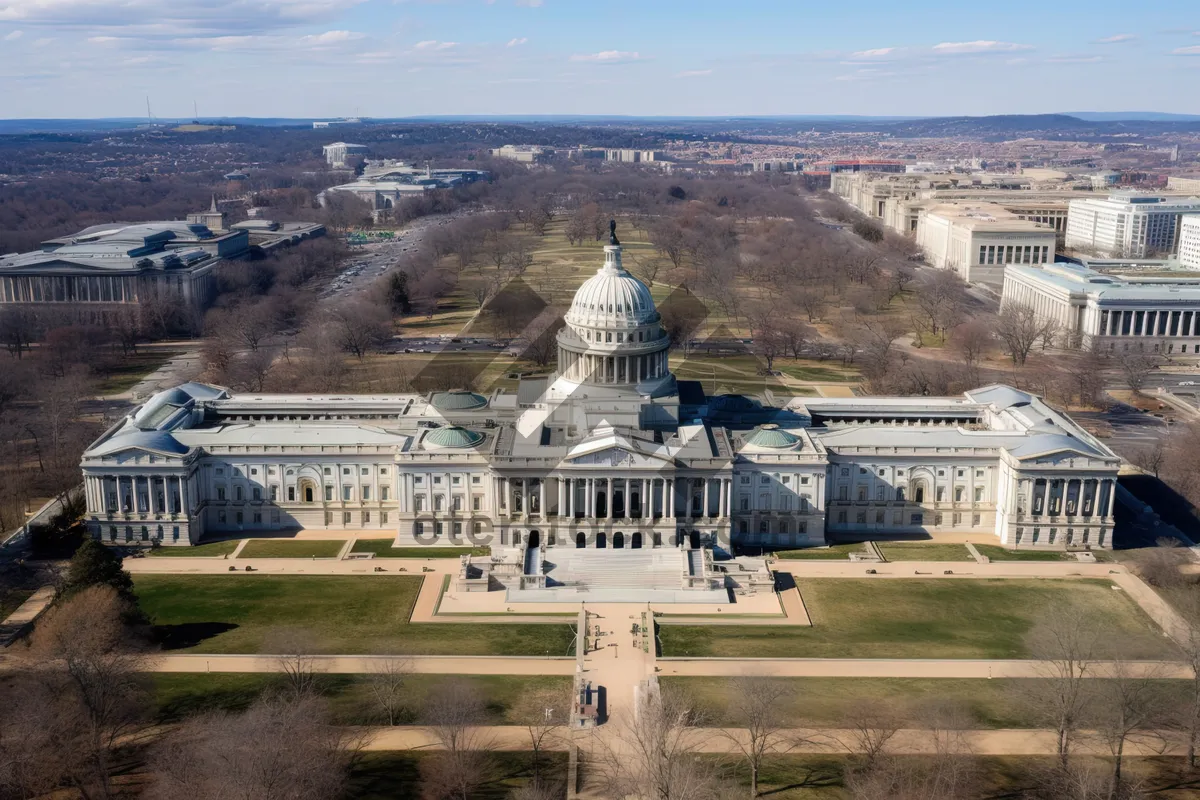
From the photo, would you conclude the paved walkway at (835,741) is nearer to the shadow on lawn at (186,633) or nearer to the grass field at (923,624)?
the grass field at (923,624)

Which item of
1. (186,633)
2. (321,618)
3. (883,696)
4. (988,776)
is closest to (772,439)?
(883,696)

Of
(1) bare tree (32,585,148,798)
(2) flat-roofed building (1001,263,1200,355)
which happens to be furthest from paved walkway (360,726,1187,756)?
(2) flat-roofed building (1001,263,1200,355)

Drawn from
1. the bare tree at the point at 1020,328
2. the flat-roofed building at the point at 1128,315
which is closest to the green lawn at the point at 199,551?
the bare tree at the point at 1020,328

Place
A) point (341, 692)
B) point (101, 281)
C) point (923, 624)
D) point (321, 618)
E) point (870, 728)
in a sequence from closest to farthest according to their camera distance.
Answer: point (870, 728) → point (341, 692) → point (923, 624) → point (321, 618) → point (101, 281)

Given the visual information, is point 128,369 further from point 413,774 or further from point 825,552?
point 413,774

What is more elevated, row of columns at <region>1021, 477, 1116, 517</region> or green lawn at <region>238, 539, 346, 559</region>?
row of columns at <region>1021, 477, 1116, 517</region>

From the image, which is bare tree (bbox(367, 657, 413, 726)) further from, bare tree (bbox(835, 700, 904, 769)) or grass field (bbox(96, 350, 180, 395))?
grass field (bbox(96, 350, 180, 395))
